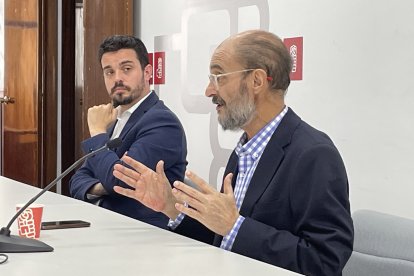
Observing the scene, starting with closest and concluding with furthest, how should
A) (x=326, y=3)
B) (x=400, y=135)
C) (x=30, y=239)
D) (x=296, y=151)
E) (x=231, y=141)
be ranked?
1. (x=30, y=239)
2. (x=296, y=151)
3. (x=400, y=135)
4. (x=326, y=3)
5. (x=231, y=141)

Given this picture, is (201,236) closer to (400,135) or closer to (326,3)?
(400,135)

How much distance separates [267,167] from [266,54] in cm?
37

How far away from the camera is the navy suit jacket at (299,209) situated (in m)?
1.79

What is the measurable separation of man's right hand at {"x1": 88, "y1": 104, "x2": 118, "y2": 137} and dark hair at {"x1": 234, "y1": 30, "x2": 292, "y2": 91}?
47.2 inches

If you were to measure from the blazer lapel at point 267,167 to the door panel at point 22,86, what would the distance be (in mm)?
4099

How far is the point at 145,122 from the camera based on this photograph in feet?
9.75

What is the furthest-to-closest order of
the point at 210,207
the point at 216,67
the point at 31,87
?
1. the point at 31,87
2. the point at 216,67
3. the point at 210,207

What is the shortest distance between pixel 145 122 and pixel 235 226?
1218 millimetres

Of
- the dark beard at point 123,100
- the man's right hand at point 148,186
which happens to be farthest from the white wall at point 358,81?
the man's right hand at point 148,186

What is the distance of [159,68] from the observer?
4629 millimetres

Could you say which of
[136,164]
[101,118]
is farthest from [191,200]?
[101,118]

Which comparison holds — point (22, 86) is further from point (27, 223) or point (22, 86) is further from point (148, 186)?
point (27, 223)

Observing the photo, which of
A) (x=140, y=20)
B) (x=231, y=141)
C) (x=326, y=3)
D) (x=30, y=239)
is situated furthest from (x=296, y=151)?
(x=140, y=20)

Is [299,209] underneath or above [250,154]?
underneath
